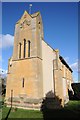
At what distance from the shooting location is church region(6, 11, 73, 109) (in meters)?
21.0

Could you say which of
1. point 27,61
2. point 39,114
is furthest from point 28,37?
point 39,114

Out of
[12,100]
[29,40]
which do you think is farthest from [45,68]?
[12,100]

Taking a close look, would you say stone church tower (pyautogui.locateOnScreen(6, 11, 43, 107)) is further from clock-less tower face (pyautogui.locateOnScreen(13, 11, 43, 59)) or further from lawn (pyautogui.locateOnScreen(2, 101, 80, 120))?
lawn (pyautogui.locateOnScreen(2, 101, 80, 120))

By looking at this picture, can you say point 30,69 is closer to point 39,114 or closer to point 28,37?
point 28,37

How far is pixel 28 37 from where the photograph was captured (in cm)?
2336

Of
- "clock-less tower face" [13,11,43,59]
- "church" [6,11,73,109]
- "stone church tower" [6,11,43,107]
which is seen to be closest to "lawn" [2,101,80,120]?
"church" [6,11,73,109]

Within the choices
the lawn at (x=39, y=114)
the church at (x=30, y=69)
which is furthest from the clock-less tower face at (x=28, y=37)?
the lawn at (x=39, y=114)

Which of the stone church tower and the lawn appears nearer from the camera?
Result: the lawn

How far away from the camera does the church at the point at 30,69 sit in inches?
827

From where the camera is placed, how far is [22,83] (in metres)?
22.2

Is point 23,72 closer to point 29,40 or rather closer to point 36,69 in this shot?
point 36,69

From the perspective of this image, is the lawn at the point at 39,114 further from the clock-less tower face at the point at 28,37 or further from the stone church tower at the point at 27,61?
the clock-less tower face at the point at 28,37

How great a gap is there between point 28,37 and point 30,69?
4949 millimetres

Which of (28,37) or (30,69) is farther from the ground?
(28,37)
